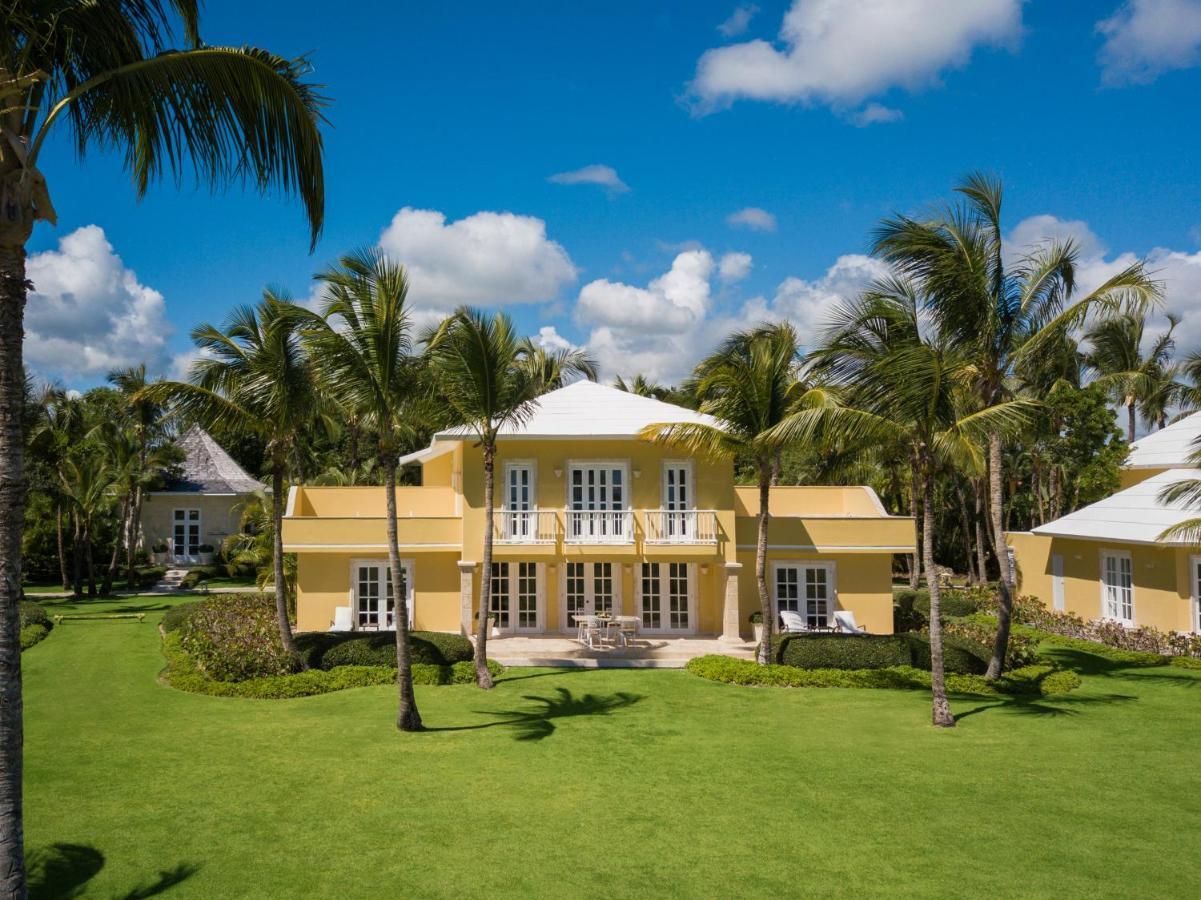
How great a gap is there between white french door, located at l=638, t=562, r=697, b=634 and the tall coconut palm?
25.4 ft

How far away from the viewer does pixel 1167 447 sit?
28.3 metres

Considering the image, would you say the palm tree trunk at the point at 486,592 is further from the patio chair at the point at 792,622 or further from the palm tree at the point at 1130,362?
the palm tree at the point at 1130,362

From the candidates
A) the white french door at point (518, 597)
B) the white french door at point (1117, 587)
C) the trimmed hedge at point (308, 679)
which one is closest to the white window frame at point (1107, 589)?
the white french door at point (1117, 587)

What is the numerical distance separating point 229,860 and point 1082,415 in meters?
28.0

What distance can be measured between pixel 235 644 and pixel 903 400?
1368 cm

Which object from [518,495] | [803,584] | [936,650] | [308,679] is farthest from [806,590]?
[308,679]

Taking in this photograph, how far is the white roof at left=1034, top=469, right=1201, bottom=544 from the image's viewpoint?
67.4ft

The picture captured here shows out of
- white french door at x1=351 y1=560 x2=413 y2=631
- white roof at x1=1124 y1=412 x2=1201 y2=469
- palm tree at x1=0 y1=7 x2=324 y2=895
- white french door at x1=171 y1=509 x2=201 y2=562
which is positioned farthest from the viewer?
white french door at x1=171 y1=509 x2=201 y2=562

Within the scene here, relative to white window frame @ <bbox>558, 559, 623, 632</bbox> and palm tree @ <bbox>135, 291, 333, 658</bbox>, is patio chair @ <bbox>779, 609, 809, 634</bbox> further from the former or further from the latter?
palm tree @ <bbox>135, 291, 333, 658</bbox>

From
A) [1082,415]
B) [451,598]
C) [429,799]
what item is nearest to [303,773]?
[429,799]

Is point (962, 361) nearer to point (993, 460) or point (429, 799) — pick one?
point (993, 460)

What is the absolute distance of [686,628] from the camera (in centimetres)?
2158

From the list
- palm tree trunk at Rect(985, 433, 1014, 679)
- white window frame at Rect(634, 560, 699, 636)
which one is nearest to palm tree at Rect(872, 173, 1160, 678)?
palm tree trunk at Rect(985, 433, 1014, 679)

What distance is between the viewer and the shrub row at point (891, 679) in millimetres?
15875
